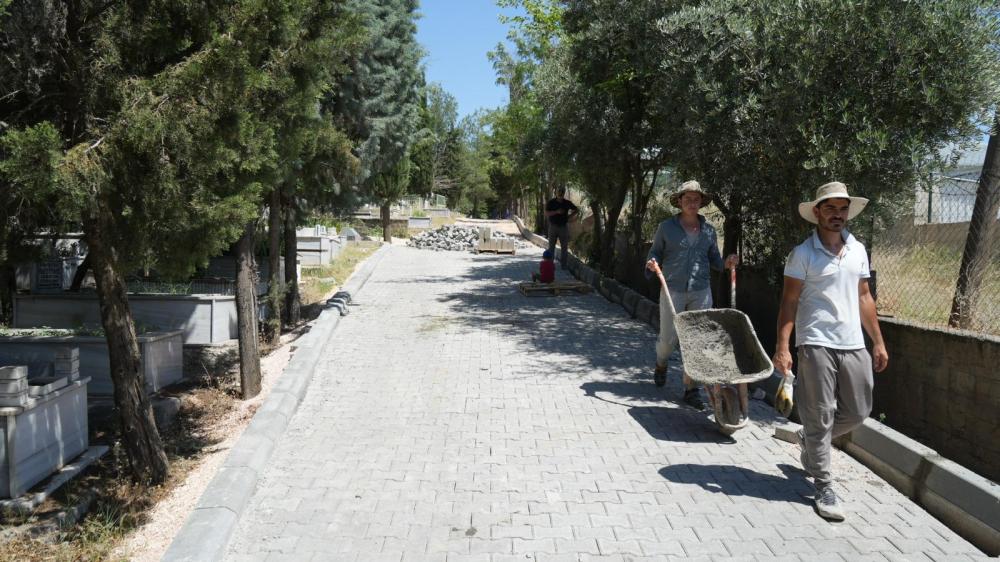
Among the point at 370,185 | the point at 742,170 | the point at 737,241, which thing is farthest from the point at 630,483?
the point at 370,185

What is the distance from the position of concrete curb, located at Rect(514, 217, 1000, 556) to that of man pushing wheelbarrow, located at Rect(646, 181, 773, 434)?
891 mm

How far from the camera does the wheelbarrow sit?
5.70 meters

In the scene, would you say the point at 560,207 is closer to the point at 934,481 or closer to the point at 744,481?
the point at 744,481

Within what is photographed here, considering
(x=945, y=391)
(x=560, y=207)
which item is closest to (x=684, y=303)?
(x=945, y=391)

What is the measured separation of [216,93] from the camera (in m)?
4.93

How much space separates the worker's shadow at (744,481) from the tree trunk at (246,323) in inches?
184

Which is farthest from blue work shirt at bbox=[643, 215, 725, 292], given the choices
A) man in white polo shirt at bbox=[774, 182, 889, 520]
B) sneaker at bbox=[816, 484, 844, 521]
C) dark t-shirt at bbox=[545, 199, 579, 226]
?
dark t-shirt at bbox=[545, 199, 579, 226]

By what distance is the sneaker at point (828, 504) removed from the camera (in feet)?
14.4

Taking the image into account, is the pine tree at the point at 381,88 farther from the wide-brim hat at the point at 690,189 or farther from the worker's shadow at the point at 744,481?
the worker's shadow at the point at 744,481

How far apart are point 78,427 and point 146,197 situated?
262 cm

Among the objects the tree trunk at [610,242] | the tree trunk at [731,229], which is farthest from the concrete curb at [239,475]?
the tree trunk at [610,242]

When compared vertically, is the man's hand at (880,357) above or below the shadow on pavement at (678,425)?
above

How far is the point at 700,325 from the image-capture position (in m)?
6.12

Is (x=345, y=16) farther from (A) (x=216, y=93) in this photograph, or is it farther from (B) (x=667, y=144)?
(B) (x=667, y=144)
